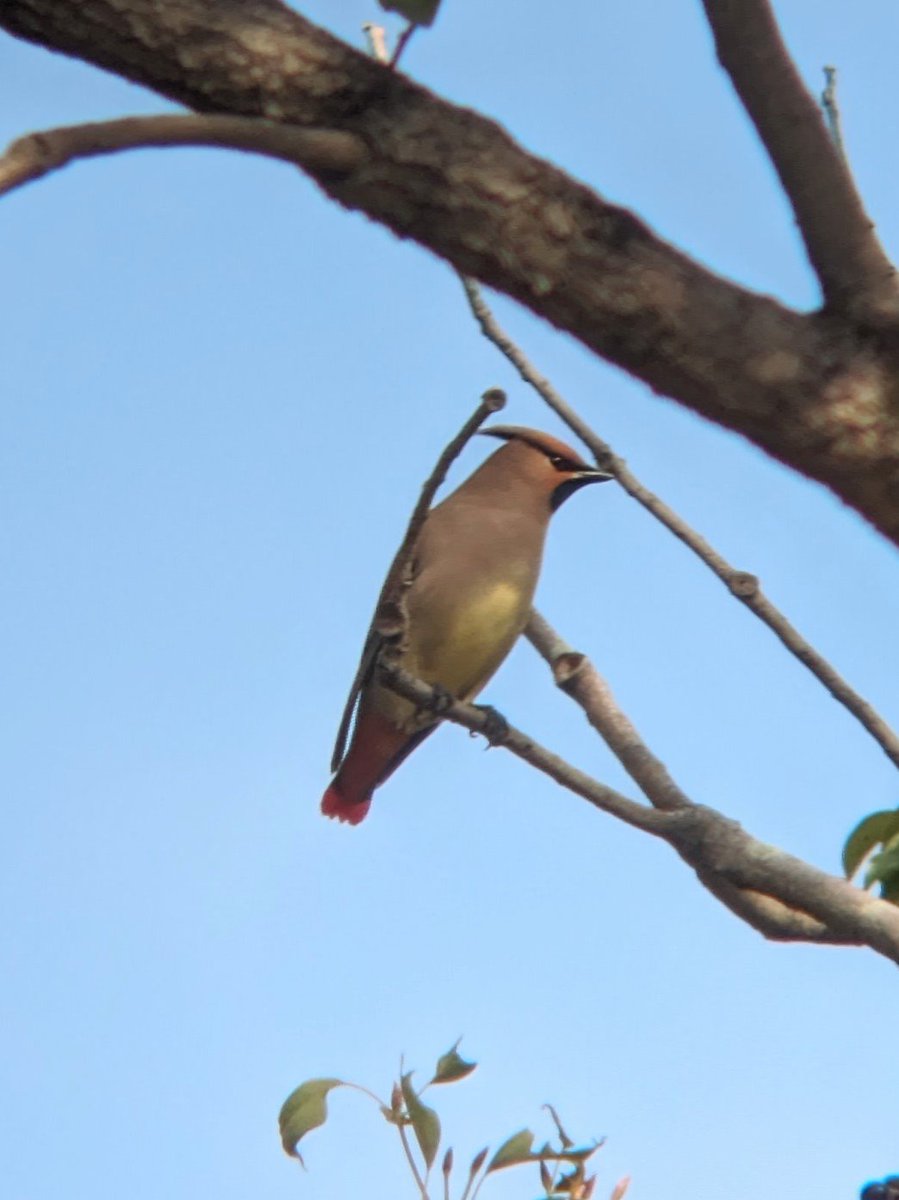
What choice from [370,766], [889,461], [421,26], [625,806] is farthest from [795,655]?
[370,766]

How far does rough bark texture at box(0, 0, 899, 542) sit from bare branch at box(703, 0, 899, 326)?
0.04m

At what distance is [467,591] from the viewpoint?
4.32 meters

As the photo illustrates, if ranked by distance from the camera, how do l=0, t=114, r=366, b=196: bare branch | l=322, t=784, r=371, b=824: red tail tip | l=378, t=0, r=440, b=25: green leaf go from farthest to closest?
l=322, t=784, r=371, b=824: red tail tip, l=378, t=0, r=440, b=25: green leaf, l=0, t=114, r=366, b=196: bare branch

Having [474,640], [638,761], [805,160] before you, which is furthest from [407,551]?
[474,640]

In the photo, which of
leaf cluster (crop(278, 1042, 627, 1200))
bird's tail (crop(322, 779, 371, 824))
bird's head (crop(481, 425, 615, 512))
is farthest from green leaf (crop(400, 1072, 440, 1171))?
bird's head (crop(481, 425, 615, 512))

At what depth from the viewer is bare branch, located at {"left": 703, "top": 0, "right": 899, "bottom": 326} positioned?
1922mm

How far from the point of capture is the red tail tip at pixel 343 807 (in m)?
4.90

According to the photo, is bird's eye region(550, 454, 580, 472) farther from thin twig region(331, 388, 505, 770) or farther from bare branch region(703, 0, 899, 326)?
bare branch region(703, 0, 899, 326)

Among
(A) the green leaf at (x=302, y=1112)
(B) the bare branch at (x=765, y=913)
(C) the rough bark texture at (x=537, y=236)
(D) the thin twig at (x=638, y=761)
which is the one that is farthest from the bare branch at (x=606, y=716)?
(C) the rough bark texture at (x=537, y=236)

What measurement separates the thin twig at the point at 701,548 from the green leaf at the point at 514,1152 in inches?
29.9

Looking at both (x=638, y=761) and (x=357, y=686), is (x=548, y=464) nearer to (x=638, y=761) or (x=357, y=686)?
(x=357, y=686)

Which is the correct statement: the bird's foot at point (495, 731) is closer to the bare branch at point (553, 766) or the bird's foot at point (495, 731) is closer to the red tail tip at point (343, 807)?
the bare branch at point (553, 766)

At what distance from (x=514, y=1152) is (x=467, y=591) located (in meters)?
2.00

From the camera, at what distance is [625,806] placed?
100 inches
